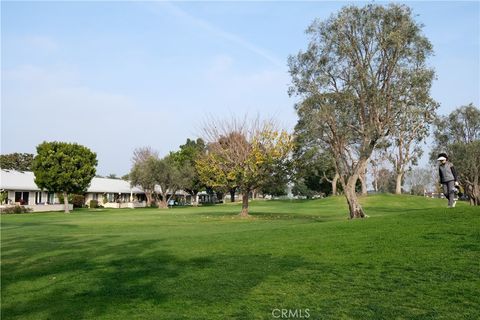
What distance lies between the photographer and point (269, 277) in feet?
30.2

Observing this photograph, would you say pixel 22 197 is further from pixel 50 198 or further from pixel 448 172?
pixel 448 172

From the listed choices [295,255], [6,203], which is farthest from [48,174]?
[295,255]

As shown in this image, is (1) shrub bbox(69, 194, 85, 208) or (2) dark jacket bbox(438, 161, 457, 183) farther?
(1) shrub bbox(69, 194, 85, 208)

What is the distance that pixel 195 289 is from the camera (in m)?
8.62

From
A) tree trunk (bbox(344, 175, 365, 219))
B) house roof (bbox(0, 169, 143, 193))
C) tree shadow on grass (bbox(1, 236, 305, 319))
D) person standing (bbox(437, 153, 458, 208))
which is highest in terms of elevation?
house roof (bbox(0, 169, 143, 193))

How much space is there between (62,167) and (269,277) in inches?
2084

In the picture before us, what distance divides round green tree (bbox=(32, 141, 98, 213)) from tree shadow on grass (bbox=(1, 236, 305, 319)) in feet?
149

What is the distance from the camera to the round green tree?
56.2m

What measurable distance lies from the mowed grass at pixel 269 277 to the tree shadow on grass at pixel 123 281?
0.9 inches

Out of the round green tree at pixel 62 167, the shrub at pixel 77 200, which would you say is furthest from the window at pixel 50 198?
the round green tree at pixel 62 167

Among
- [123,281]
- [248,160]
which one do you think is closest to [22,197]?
[248,160]

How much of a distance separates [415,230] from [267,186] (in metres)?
26.2

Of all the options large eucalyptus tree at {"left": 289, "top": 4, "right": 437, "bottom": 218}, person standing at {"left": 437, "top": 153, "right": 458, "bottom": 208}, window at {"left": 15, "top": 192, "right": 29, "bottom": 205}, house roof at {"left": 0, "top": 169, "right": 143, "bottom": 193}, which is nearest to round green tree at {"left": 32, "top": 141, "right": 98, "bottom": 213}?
house roof at {"left": 0, "top": 169, "right": 143, "bottom": 193}

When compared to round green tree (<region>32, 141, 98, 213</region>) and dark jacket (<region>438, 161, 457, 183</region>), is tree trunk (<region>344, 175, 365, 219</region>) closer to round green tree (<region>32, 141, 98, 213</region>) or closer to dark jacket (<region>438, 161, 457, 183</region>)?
dark jacket (<region>438, 161, 457, 183</region>)
